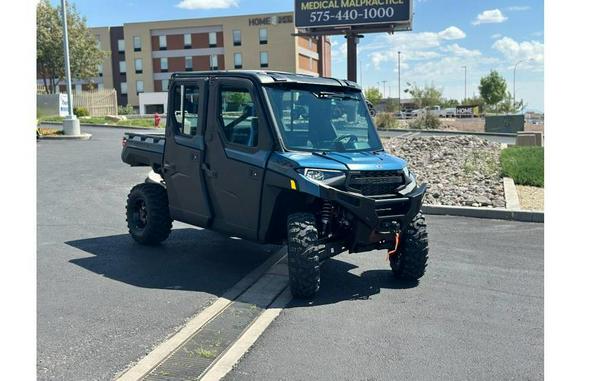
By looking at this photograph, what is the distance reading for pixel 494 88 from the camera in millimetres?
80438

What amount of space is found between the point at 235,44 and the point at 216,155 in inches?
2891

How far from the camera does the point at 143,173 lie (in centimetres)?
1462

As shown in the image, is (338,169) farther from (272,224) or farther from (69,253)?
(69,253)

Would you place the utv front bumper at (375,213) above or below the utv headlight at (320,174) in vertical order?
below

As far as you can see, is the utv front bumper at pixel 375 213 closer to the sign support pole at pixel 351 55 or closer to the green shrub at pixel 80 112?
the sign support pole at pixel 351 55

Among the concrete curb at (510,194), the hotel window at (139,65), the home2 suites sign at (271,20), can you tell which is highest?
the home2 suites sign at (271,20)

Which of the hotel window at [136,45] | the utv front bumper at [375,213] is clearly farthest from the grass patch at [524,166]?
the hotel window at [136,45]

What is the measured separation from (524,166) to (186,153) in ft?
31.5

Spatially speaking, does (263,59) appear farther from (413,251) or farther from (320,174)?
(320,174)

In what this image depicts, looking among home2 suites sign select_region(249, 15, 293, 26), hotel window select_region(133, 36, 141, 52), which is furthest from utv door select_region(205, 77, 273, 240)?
hotel window select_region(133, 36, 141, 52)

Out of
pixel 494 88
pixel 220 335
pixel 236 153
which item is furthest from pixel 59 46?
pixel 494 88

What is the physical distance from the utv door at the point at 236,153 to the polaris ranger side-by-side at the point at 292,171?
12 mm

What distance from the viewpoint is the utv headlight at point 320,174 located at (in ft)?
18.8

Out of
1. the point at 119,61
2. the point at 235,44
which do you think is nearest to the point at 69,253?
the point at 235,44
